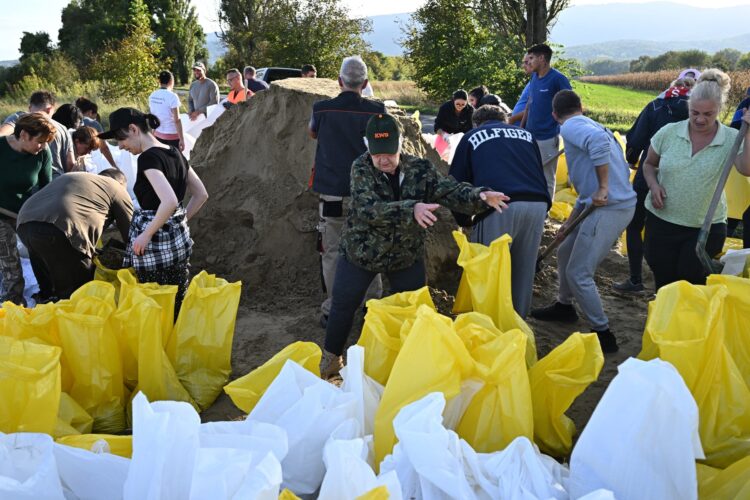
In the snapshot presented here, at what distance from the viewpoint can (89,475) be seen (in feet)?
6.47

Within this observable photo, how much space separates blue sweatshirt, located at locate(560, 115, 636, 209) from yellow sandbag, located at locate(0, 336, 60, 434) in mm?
2833

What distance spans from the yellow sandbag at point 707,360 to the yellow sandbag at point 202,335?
1999mm

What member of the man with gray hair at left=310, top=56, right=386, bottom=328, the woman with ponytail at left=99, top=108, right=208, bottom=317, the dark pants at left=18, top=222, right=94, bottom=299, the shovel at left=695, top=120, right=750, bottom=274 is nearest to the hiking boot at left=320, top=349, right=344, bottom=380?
the man with gray hair at left=310, top=56, right=386, bottom=328

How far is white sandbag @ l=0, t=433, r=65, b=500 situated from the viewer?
1747mm

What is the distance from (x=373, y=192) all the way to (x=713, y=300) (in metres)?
1.51

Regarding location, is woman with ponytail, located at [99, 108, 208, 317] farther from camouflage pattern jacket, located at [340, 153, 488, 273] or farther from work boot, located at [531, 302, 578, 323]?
work boot, located at [531, 302, 578, 323]

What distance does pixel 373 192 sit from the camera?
3047mm

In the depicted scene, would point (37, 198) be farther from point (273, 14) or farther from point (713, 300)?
point (273, 14)

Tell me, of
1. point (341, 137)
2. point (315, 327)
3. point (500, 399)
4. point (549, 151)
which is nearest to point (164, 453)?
point (500, 399)

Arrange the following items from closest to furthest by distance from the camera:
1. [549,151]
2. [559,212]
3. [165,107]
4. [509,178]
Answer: [509,178], [549,151], [559,212], [165,107]

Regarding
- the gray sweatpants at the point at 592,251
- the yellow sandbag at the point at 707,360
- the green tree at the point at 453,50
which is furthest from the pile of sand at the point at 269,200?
the green tree at the point at 453,50

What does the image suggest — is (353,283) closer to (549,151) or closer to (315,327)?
(315,327)

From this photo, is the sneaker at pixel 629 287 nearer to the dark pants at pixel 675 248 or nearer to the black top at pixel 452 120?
the dark pants at pixel 675 248

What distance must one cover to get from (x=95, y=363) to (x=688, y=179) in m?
3.13
